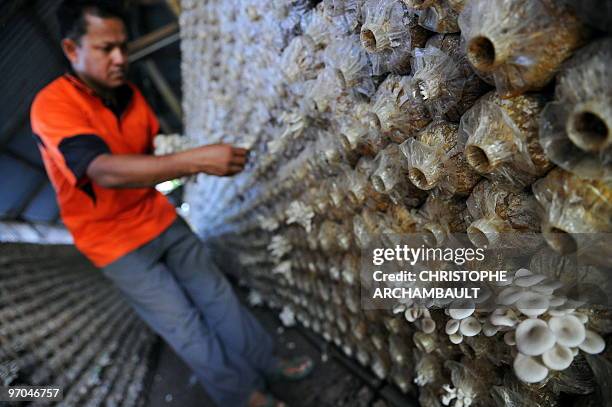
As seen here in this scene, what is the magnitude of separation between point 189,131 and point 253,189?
2101 mm

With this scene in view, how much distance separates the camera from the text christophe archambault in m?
0.91

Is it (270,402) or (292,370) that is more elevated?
(270,402)

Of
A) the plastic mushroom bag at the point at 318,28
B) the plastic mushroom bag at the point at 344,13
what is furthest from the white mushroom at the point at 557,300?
the plastic mushroom bag at the point at 318,28

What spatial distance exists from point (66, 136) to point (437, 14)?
1462mm

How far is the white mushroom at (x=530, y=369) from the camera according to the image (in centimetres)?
73

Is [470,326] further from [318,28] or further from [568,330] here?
[318,28]

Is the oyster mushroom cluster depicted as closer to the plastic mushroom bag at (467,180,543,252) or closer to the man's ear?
the plastic mushroom bag at (467,180,543,252)

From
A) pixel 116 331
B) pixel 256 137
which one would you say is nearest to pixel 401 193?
pixel 256 137

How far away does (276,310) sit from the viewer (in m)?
3.21

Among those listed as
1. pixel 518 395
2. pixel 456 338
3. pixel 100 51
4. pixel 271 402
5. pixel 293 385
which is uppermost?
pixel 100 51

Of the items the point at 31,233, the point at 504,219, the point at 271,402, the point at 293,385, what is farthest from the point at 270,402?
the point at 31,233

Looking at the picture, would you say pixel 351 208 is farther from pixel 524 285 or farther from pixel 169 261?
pixel 169 261

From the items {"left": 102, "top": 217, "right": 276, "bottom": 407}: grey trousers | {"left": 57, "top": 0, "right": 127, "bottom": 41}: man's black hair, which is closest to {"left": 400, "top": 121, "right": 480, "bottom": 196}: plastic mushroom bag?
{"left": 102, "top": 217, "right": 276, "bottom": 407}: grey trousers

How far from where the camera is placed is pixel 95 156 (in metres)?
1.41
